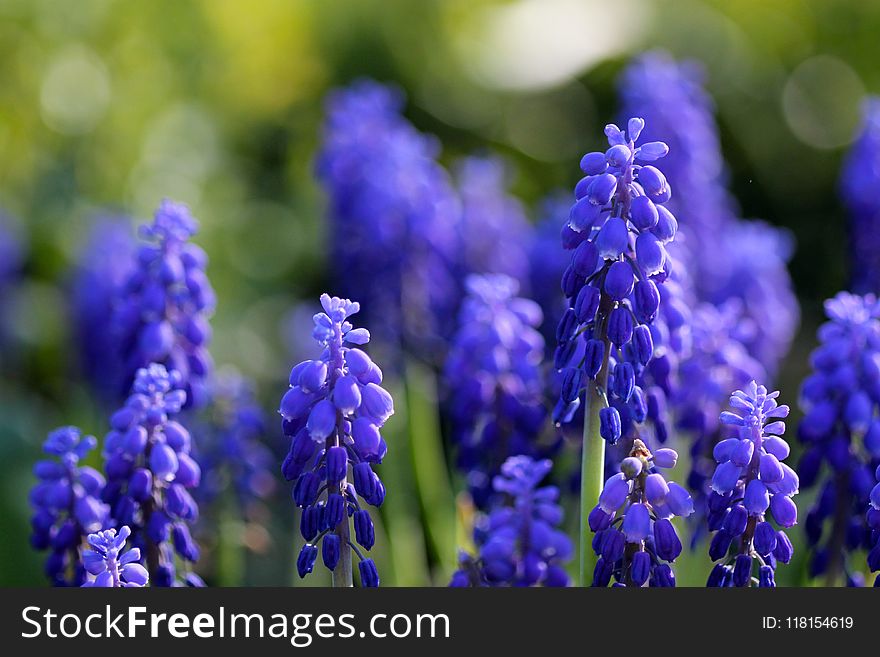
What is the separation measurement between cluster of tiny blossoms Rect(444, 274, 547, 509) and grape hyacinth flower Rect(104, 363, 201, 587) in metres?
1.14

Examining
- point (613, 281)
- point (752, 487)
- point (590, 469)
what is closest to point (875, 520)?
point (752, 487)

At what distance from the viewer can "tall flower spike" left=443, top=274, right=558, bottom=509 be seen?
4.09 meters

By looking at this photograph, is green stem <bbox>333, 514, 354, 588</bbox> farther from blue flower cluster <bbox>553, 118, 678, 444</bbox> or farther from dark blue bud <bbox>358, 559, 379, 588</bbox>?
blue flower cluster <bbox>553, 118, 678, 444</bbox>

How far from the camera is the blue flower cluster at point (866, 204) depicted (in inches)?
208

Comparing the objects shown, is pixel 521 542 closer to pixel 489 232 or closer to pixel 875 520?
pixel 875 520

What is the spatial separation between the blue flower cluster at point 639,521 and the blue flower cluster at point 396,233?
2683 millimetres

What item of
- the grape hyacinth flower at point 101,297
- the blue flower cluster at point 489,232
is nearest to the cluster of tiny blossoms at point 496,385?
the blue flower cluster at point 489,232

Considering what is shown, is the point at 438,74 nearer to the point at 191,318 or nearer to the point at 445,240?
the point at 445,240

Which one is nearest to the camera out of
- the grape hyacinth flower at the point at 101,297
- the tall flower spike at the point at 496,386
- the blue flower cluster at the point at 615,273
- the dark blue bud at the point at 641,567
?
the blue flower cluster at the point at 615,273

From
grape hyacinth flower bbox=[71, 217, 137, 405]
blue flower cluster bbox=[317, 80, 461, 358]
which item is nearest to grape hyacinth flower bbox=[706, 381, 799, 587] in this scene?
blue flower cluster bbox=[317, 80, 461, 358]

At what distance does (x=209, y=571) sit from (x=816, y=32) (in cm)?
694

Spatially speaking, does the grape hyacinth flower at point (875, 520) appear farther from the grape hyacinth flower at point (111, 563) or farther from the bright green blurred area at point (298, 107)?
the bright green blurred area at point (298, 107)

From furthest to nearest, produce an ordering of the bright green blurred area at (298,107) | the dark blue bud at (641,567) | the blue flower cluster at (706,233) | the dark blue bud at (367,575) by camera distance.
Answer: the bright green blurred area at (298,107) → the blue flower cluster at (706,233) → the dark blue bud at (367,575) → the dark blue bud at (641,567)

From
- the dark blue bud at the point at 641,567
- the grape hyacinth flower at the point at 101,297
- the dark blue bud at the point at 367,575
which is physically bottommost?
the dark blue bud at the point at 641,567
